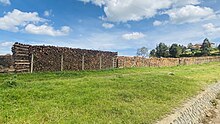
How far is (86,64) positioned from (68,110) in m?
19.1

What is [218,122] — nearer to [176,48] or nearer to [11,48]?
[11,48]

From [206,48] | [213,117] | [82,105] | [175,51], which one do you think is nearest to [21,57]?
[82,105]

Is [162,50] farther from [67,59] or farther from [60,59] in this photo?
[60,59]

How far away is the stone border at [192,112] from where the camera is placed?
8.74 metres

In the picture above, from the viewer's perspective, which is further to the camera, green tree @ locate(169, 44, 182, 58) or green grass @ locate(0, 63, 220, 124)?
green tree @ locate(169, 44, 182, 58)

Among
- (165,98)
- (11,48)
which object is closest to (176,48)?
(11,48)

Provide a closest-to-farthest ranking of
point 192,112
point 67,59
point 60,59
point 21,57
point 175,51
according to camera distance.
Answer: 1. point 192,112
2. point 21,57
3. point 60,59
4. point 67,59
5. point 175,51

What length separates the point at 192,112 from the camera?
1117 cm

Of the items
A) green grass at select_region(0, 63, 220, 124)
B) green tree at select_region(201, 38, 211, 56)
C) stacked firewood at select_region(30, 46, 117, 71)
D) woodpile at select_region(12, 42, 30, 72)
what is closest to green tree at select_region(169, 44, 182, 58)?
green tree at select_region(201, 38, 211, 56)

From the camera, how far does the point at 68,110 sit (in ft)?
24.9

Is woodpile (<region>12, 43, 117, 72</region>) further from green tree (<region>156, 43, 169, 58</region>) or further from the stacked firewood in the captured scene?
green tree (<region>156, 43, 169, 58</region>)

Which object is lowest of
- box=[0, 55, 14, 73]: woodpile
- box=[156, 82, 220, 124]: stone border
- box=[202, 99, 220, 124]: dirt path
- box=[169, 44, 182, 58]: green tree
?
box=[202, 99, 220, 124]: dirt path

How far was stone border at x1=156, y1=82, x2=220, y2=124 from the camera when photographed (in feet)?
28.7

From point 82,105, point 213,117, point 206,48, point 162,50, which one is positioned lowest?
point 213,117
